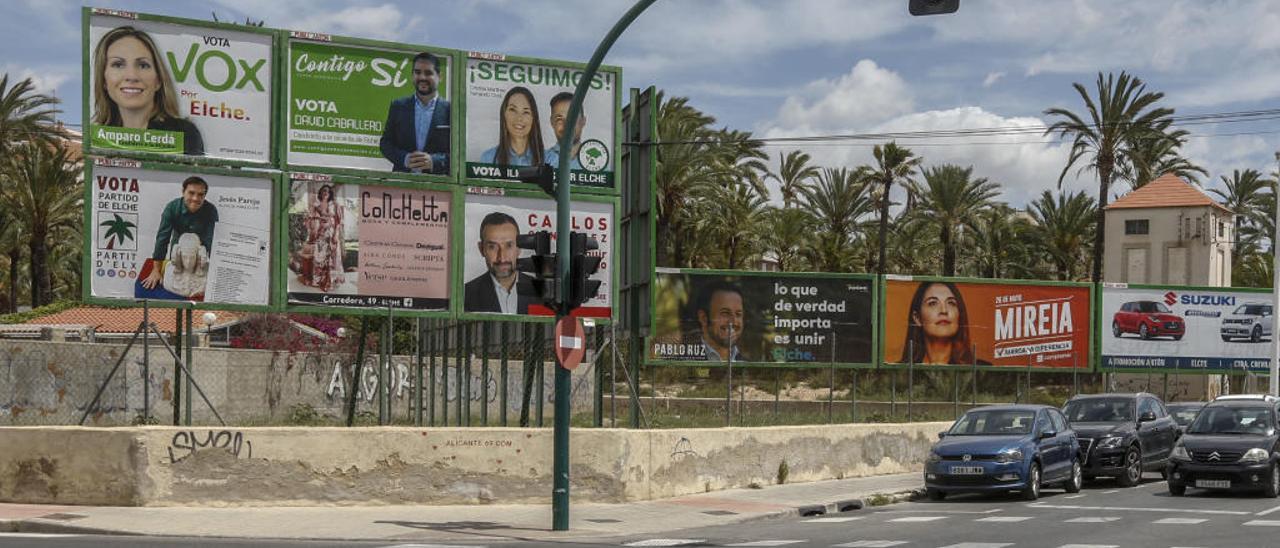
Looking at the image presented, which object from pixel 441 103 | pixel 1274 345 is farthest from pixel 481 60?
pixel 1274 345

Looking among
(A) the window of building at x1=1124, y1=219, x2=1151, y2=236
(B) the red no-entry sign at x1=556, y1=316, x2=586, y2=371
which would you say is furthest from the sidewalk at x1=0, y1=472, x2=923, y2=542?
(A) the window of building at x1=1124, y1=219, x2=1151, y2=236

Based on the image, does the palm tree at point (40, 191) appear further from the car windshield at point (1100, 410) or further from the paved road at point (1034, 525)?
the paved road at point (1034, 525)

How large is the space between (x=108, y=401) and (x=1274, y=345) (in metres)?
30.7

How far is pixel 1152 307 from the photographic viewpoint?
43.4 meters

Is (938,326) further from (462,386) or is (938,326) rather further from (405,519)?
(405,519)

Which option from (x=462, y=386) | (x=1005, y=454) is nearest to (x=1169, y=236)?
(x=462, y=386)

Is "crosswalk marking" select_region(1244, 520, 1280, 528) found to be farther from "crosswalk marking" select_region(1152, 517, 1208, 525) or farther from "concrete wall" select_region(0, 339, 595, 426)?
"concrete wall" select_region(0, 339, 595, 426)

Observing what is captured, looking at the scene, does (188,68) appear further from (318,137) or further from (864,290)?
(864,290)

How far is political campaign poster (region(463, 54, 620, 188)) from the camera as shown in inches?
912

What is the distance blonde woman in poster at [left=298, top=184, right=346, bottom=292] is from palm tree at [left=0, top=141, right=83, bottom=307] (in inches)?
1213

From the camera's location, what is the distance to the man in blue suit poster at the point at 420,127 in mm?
22469

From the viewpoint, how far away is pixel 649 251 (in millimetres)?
24984

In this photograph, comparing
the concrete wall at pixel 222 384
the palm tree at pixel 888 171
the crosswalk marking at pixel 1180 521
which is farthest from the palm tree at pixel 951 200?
the crosswalk marking at pixel 1180 521

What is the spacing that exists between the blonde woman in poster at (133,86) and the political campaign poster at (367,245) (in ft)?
6.67
